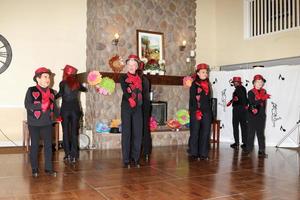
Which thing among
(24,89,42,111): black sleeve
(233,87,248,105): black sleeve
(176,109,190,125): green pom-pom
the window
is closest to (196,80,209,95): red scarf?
(233,87,248,105): black sleeve

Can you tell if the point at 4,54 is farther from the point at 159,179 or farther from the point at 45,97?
the point at 159,179

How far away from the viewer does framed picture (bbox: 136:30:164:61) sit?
727 cm

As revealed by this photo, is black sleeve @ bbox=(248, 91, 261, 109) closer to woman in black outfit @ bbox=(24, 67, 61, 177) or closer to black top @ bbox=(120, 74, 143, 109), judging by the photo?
black top @ bbox=(120, 74, 143, 109)

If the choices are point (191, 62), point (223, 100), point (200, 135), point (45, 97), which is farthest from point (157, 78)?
point (45, 97)

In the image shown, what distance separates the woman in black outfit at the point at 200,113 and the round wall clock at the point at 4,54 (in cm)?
368

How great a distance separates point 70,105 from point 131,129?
947 mm

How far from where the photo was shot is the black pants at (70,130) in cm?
456

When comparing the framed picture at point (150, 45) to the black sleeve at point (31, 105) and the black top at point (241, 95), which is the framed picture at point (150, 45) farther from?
the black sleeve at point (31, 105)

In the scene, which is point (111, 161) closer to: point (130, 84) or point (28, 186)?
point (130, 84)

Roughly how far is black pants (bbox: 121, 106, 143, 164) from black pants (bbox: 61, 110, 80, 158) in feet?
2.67

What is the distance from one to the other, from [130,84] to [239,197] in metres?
1.87

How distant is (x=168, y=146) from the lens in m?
6.52

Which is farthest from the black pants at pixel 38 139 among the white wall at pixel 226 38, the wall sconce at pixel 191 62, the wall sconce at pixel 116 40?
the white wall at pixel 226 38

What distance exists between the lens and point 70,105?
4535 millimetres
